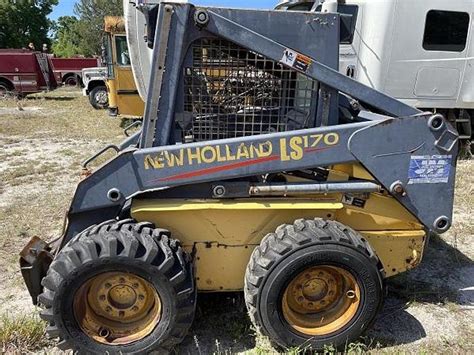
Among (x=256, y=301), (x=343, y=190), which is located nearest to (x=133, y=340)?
(x=256, y=301)

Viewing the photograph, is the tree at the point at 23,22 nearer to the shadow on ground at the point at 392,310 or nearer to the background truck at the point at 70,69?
the background truck at the point at 70,69

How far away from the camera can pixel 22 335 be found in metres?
3.01

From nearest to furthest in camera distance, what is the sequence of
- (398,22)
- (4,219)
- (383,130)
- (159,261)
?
(159,261), (383,130), (4,219), (398,22)

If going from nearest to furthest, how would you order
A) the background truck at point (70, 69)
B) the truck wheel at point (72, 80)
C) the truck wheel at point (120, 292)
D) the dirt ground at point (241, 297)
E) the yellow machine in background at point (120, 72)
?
1. the truck wheel at point (120, 292)
2. the dirt ground at point (241, 297)
3. the yellow machine in background at point (120, 72)
4. the background truck at point (70, 69)
5. the truck wheel at point (72, 80)

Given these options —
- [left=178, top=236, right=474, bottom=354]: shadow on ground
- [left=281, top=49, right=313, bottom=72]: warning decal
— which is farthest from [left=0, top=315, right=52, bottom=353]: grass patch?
[left=281, top=49, right=313, bottom=72]: warning decal

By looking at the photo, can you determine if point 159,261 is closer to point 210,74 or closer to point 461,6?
point 210,74

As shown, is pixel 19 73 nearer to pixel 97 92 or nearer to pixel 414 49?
pixel 97 92

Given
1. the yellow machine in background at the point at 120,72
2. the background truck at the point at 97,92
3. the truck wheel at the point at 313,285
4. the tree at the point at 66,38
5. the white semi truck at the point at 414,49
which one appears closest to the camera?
the truck wheel at the point at 313,285

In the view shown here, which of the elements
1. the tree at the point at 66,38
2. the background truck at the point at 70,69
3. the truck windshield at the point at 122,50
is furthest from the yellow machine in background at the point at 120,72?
the tree at the point at 66,38

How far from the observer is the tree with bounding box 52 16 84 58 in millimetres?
53406

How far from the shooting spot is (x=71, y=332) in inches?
108

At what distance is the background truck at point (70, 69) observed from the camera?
25.2 meters

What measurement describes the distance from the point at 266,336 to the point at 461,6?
21.8 feet

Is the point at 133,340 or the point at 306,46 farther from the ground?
the point at 306,46
